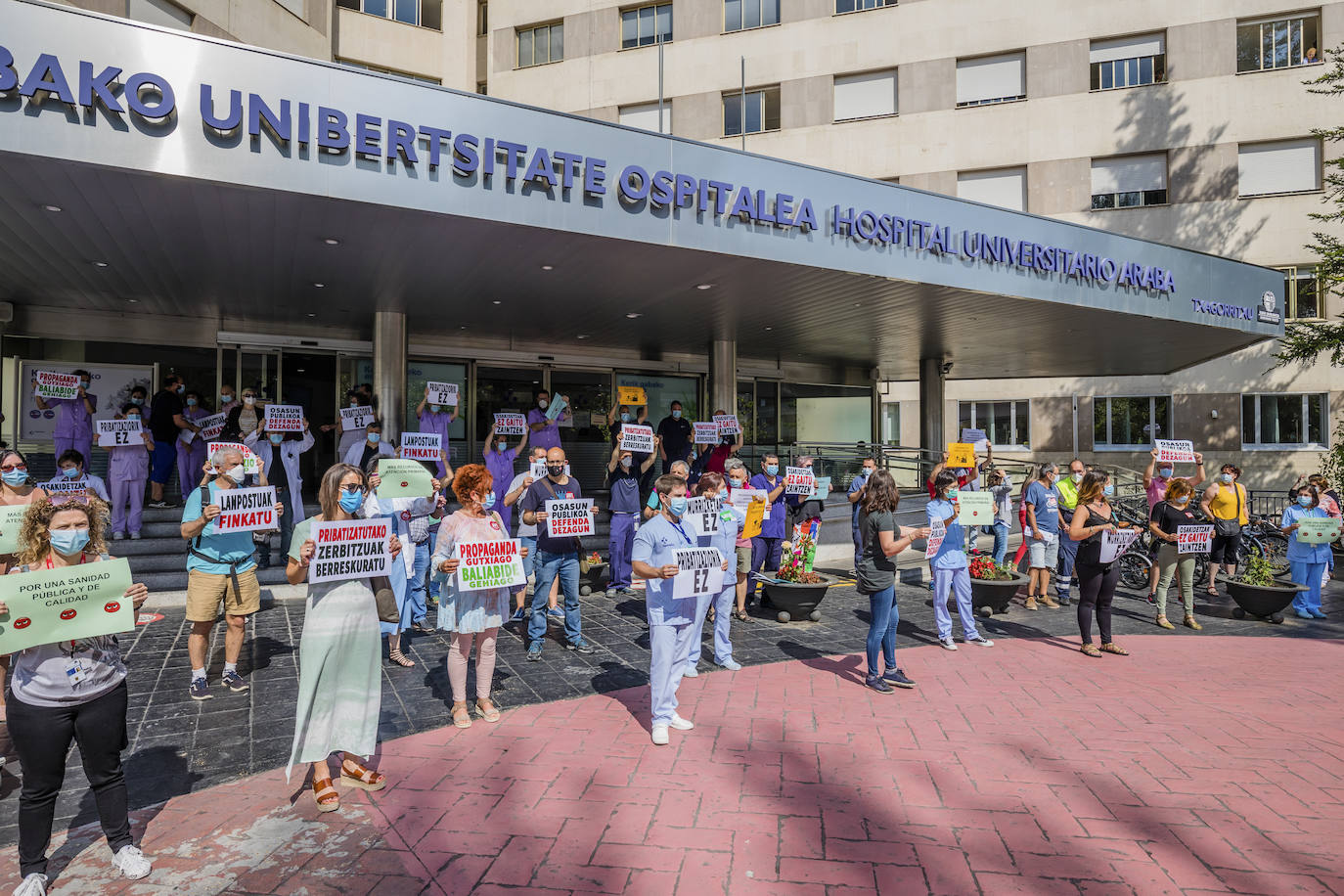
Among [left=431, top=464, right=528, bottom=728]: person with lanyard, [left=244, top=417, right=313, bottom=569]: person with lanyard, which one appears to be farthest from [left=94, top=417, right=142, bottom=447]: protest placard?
[left=431, top=464, right=528, bottom=728]: person with lanyard

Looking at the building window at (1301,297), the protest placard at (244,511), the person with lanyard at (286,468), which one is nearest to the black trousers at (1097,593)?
the protest placard at (244,511)

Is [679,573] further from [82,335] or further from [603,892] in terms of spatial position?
[82,335]

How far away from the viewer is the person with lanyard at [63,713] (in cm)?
332

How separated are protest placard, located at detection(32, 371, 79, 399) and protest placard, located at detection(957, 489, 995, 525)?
12532mm

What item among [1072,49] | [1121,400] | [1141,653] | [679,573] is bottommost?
[1141,653]

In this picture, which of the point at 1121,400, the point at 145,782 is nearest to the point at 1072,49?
the point at 1121,400

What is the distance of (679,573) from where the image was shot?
17.2ft

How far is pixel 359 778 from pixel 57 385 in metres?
9.62

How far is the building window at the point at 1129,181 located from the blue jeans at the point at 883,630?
78.6 feet

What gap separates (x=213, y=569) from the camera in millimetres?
5887

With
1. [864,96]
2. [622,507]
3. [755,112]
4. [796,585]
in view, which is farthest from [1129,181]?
[622,507]

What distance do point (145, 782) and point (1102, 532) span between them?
836 centimetres

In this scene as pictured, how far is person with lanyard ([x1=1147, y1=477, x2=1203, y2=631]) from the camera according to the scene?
915cm

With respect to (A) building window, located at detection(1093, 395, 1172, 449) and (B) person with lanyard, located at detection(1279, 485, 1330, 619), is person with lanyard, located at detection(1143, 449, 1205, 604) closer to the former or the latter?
(B) person with lanyard, located at detection(1279, 485, 1330, 619)
